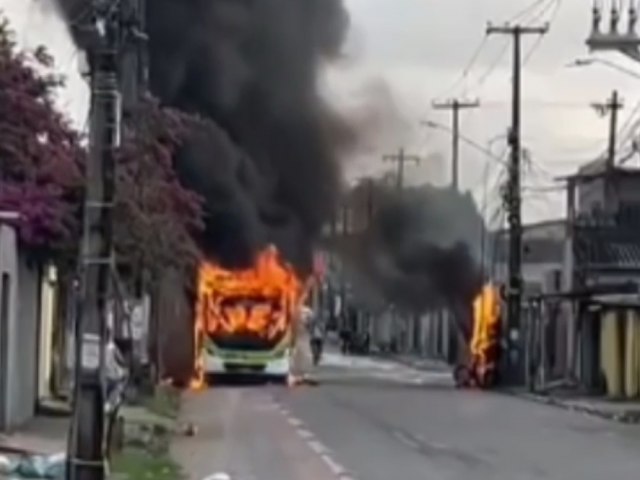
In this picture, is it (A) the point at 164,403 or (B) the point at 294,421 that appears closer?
(B) the point at 294,421

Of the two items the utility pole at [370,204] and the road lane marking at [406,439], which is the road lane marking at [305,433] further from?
the utility pole at [370,204]

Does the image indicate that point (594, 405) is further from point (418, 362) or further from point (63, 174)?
point (418, 362)

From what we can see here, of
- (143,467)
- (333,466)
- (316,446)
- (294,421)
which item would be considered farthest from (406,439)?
(143,467)

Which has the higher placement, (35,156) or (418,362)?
(35,156)

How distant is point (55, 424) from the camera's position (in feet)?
110

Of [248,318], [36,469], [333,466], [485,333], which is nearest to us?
[36,469]

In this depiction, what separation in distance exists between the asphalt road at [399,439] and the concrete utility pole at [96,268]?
8092 mm

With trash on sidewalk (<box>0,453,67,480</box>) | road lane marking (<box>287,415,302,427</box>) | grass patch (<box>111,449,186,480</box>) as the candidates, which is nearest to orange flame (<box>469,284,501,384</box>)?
road lane marking (<box>287,415,302,427</box>)

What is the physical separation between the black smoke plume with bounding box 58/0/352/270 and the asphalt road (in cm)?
438

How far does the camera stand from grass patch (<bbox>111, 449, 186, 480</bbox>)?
2464 centimetres

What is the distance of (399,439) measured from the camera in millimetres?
33906

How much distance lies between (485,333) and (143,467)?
4301cm

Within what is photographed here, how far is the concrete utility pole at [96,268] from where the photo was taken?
56.5ft

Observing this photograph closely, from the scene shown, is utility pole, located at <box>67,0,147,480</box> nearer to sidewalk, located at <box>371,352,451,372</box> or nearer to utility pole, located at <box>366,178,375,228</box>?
utility pole, located at <box>366,178,375,228</box>
